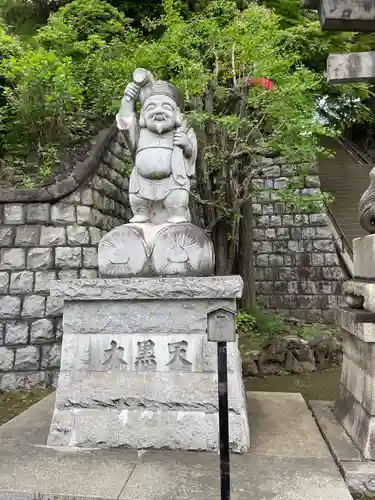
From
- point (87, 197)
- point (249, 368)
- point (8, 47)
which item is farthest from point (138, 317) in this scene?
point (8, 47)

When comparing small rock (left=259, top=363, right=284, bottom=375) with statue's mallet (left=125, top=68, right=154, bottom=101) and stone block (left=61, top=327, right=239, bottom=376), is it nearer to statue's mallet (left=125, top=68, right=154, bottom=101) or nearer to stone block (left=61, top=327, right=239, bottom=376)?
stone block (left=61, top=327, right=239, bottom=376)

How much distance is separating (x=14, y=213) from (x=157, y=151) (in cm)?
342

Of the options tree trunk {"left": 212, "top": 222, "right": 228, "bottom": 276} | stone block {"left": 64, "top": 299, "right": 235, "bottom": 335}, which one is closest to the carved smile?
stone block {"left": 64, "top": 299, "right": 235, "bottom": 335}

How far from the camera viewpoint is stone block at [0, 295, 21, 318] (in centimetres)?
607

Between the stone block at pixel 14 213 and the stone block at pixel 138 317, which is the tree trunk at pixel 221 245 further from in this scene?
the stone block at pixel 138 317

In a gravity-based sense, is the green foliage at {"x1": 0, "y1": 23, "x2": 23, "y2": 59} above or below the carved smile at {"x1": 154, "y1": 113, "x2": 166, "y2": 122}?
above

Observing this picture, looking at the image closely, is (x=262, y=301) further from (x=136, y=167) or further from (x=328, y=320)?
(x=136, y=167)

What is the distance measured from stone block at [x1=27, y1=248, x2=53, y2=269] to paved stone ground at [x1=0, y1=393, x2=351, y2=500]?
9.67ft

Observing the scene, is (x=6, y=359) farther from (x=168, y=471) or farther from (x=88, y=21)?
(x=88, y=21)

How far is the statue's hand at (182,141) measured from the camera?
388 cm

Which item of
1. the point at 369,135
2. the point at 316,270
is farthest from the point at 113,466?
the point at 369,135

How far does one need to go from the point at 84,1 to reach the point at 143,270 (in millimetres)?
7841

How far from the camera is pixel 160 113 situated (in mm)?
3836

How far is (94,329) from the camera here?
3.51 metres
